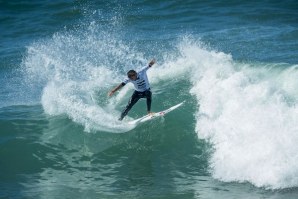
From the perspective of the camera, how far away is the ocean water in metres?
10.9

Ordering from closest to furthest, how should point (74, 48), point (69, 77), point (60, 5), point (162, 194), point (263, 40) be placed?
1. point (162, 194)
2. point (69, 77)
3. point (263, 40)
4. point (74, 48)
5. point (60, 5)

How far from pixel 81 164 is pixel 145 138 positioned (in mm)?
1829

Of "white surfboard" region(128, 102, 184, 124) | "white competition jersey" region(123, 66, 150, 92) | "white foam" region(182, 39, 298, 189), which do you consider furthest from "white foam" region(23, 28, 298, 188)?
"white competition jersey" region(123, 66, 150, 92)

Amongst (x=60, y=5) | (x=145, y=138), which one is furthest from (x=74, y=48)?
(x=145, y=138)

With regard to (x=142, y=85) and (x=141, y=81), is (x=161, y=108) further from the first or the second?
(x=141, y=81)

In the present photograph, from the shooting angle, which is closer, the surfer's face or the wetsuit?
the surfer's face

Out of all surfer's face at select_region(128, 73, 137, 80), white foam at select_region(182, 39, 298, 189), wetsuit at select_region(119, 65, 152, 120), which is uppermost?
surfer's face at select_region(128, 73, 137, 80)

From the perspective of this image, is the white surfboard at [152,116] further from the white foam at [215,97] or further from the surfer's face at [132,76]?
the surfer's face at [132,76]

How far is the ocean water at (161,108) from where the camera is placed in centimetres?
1085

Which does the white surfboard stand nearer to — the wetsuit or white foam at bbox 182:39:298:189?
the wetsuit

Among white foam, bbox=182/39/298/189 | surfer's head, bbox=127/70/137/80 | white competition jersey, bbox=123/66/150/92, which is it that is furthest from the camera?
white competition jersey, bbox=123/66/150/92

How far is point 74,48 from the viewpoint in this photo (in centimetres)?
2281

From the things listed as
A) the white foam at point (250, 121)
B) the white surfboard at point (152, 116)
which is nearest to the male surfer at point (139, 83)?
the white surfboard at point (152, 116)

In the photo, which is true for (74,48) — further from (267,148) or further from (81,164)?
(267,148)
